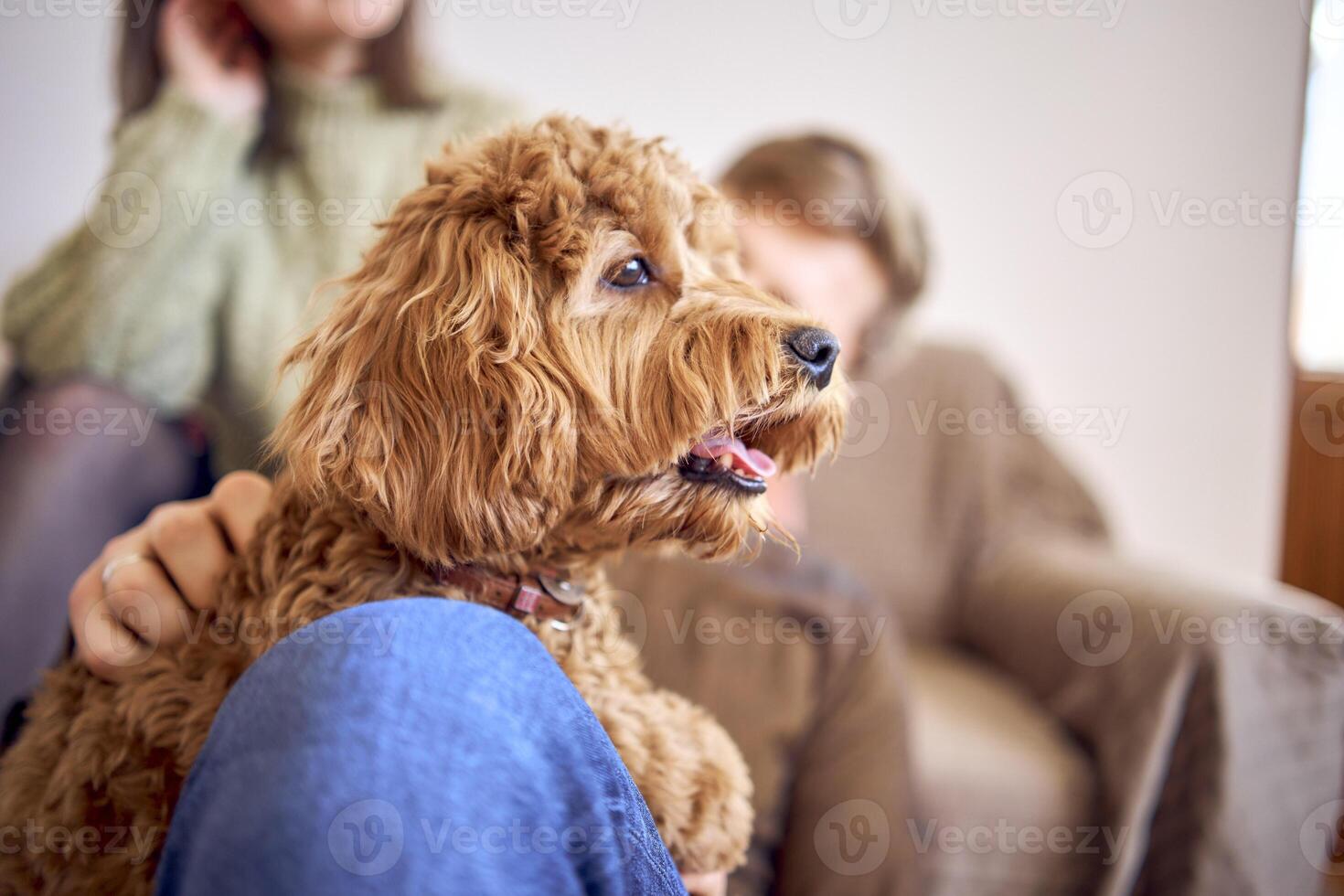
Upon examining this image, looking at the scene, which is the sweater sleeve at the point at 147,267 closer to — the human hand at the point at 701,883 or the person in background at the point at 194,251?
the person in background at the point at 194,251

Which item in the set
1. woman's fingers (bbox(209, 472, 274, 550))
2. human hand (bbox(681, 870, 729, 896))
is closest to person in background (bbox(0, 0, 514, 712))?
woman's fingers (bbox(209, 472, 274, 550))

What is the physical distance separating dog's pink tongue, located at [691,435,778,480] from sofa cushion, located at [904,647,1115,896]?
76 cm

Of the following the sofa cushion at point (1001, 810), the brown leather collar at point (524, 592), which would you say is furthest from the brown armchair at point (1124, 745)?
the brown leather collar at point (524, 592)

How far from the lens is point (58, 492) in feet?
4.41

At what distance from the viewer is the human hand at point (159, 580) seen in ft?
2.70

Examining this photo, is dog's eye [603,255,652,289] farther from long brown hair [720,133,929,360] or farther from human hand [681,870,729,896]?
long brown hair [720,133,929,360]

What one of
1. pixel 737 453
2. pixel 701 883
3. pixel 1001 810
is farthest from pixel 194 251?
pixel 1001 810

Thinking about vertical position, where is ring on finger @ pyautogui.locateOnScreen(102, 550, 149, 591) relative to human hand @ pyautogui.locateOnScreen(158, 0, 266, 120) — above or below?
below

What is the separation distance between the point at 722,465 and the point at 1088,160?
81.5 inches

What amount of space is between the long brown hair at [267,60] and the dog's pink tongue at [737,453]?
3.95 feet

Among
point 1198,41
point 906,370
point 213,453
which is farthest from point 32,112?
point 1198,41

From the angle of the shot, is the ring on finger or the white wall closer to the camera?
the ring on finger

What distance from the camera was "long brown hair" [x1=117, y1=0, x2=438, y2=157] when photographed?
150 centimetres

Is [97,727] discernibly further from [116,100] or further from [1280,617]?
[1280,617]
